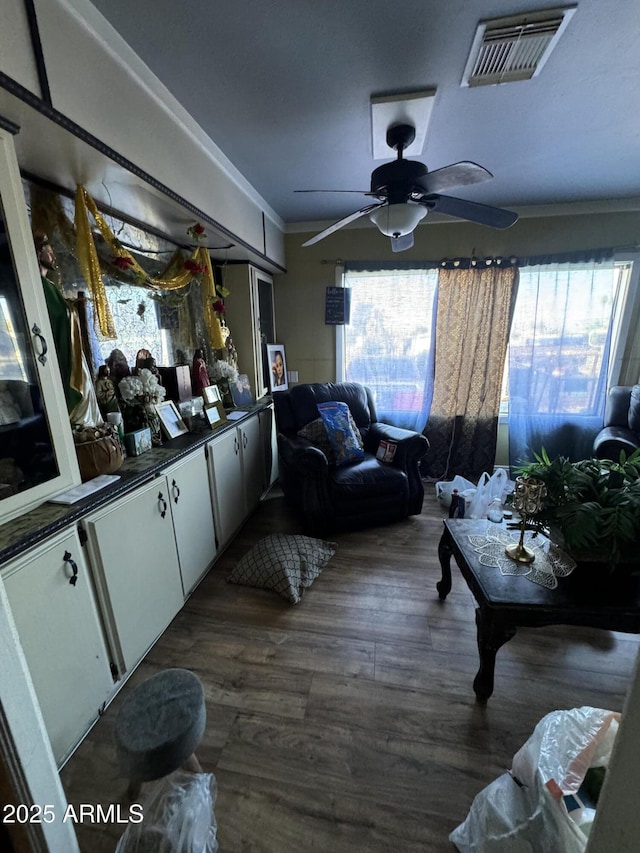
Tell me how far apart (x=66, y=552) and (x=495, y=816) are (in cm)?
149

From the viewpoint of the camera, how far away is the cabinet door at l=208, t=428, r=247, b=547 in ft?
7.15

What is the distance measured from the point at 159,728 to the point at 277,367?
2.97 m

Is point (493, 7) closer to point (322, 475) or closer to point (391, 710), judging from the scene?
point (322, 475)

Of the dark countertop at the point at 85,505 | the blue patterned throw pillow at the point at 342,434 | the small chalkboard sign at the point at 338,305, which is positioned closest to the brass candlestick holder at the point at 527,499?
the blue patterned throw pillow at the point at 342,434

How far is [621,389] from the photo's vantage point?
312cm

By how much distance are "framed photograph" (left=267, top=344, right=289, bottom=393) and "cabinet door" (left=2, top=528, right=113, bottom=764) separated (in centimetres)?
246

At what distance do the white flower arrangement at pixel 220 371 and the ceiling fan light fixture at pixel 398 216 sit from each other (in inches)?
58.5

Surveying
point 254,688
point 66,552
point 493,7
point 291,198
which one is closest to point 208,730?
point 254,688

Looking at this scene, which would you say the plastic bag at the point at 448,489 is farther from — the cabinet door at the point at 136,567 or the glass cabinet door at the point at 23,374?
the glass cabinet door at the point at 23,374

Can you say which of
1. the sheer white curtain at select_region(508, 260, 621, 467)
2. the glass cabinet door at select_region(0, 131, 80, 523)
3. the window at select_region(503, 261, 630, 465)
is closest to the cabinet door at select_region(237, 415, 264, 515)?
the glass cabinet door at select_region(0, 131, 80, 523)

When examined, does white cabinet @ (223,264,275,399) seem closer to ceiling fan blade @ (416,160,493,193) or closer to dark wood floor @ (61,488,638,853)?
ceiling fan blade @ (416,160,493,193)

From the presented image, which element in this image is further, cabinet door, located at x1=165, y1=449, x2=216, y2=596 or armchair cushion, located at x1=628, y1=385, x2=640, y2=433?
armchair cushion, located at x1=628, y1=385, x2=640, y2=433

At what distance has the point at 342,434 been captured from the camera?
2742 millimetres

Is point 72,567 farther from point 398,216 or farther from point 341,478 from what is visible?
point 398,216
